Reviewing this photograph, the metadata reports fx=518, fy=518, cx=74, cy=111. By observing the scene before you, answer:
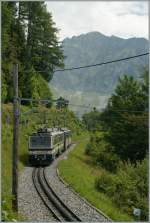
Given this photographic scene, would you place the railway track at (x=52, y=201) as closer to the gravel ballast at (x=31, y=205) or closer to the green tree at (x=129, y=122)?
the gravel ballast at (x=31, y=205)

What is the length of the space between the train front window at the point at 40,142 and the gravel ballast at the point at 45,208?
28.6ft

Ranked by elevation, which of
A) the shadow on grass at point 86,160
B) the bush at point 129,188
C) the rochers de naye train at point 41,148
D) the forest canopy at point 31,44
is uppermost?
the forest canopy at point 31,44

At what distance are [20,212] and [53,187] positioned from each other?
24.3ft

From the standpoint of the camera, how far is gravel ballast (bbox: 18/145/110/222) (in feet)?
70.8

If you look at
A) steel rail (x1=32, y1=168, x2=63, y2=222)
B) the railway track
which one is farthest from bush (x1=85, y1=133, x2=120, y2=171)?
the railway track

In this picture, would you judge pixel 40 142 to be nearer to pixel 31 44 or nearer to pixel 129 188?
pixel 129 188

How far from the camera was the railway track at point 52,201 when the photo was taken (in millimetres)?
21266

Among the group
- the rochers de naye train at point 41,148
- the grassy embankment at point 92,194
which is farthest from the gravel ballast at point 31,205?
the rochers de naye train at point 41,148

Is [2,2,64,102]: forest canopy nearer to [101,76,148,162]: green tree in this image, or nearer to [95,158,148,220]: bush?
[101,76,148,162]: green tree

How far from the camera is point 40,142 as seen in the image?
42.1m

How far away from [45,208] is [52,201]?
1.48m

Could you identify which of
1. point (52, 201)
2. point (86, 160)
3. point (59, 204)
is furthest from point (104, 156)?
point (59, 204)

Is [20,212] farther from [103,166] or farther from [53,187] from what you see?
[103,166]

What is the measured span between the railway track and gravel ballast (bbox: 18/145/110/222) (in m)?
0.24
